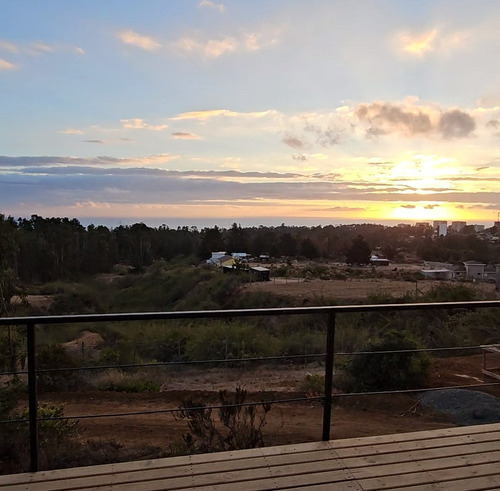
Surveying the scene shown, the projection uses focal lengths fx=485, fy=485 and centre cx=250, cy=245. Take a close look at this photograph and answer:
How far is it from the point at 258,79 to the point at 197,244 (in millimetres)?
36182

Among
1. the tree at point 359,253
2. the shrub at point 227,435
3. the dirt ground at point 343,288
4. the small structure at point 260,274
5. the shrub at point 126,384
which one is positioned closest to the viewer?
the shrub at point 227,435

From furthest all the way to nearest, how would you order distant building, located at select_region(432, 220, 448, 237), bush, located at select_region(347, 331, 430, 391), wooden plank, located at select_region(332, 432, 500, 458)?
distant building, located at select_region(432, 220, 448, 237), bush, located at select_region(347, 331, 430, 391), wooden plank, located at select_region(332, 432, 500, 458)

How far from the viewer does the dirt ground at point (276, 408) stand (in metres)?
5.20

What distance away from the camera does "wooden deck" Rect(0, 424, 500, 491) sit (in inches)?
87.4

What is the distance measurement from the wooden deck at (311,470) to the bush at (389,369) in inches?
164

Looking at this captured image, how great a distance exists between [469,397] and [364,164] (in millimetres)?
11758

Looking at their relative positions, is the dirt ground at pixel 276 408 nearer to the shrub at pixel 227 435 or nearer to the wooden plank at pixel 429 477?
the shrub at pixel 227 435

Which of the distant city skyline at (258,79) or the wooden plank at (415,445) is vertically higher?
the distant city skyline at (258,79)

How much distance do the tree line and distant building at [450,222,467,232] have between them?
2.03 m

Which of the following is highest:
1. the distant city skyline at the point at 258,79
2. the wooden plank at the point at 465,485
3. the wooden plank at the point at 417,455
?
the distant city skyline at the point at 258,79

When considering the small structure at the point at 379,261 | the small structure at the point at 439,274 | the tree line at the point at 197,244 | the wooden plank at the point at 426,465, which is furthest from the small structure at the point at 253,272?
the wooden plank at the point at 426,465

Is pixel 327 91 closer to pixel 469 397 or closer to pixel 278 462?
pixel 469 397

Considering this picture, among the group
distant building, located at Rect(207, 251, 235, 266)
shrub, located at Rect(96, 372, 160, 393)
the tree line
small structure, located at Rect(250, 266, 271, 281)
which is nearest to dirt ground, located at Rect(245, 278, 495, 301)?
small structure, located at Rect(250, 266, 271, 281)

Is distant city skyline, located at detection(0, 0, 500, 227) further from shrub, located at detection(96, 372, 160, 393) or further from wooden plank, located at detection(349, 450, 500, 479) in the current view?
wooden plank, located at detection(349, 450, 500, 479)
